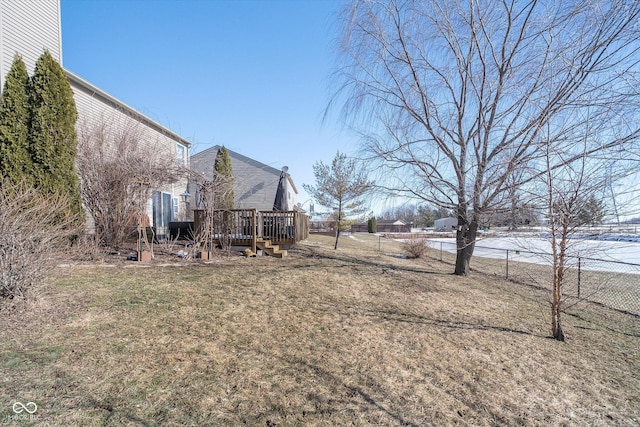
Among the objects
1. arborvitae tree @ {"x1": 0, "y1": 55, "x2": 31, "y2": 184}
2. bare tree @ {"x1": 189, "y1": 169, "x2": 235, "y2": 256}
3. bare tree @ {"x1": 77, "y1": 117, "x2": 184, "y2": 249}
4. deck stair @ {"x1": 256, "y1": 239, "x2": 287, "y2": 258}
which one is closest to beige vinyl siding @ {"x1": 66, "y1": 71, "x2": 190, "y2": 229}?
bare tree @ {"x1": 77, "y1": 117, "x2": 184, "y2": 249}

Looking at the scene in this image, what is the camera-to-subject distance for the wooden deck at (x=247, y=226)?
8.32 meters

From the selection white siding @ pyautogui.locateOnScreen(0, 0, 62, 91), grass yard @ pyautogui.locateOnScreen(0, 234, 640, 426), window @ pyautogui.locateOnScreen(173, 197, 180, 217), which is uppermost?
white siding @ pyautogui.locateOnScreen(0, 0, 62, 91)

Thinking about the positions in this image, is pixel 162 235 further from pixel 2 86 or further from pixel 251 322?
pixel 251 322

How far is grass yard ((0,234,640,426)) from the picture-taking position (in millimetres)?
2492

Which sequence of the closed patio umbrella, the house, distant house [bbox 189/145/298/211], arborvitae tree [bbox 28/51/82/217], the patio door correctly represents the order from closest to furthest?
arborvitae tree [bbox 28/51/82/217], the house, the patio door, the closed patio umbrella, distant house [bbox 189/145/298/211]

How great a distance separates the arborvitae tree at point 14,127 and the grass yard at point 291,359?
2.89 m

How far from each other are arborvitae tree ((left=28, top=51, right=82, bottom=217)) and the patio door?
4.04m

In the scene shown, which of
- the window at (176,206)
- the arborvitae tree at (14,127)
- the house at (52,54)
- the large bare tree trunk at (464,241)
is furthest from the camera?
the window at (176,206)

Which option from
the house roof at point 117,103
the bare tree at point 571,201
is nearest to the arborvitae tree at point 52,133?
the house roof at point 117,103

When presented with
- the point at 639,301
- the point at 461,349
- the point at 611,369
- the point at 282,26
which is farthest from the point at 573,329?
the point at 282,26

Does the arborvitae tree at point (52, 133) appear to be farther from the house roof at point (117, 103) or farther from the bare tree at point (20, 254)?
the bare tree at point (20, 254)

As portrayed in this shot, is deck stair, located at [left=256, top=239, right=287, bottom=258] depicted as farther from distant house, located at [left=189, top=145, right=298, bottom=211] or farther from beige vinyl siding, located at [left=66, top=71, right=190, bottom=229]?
distant house, located at [left=189, top=145, right=298, bottom=211]

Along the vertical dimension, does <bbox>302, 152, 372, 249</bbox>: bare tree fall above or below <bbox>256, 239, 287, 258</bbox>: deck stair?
above

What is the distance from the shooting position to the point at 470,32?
7.36 meters
